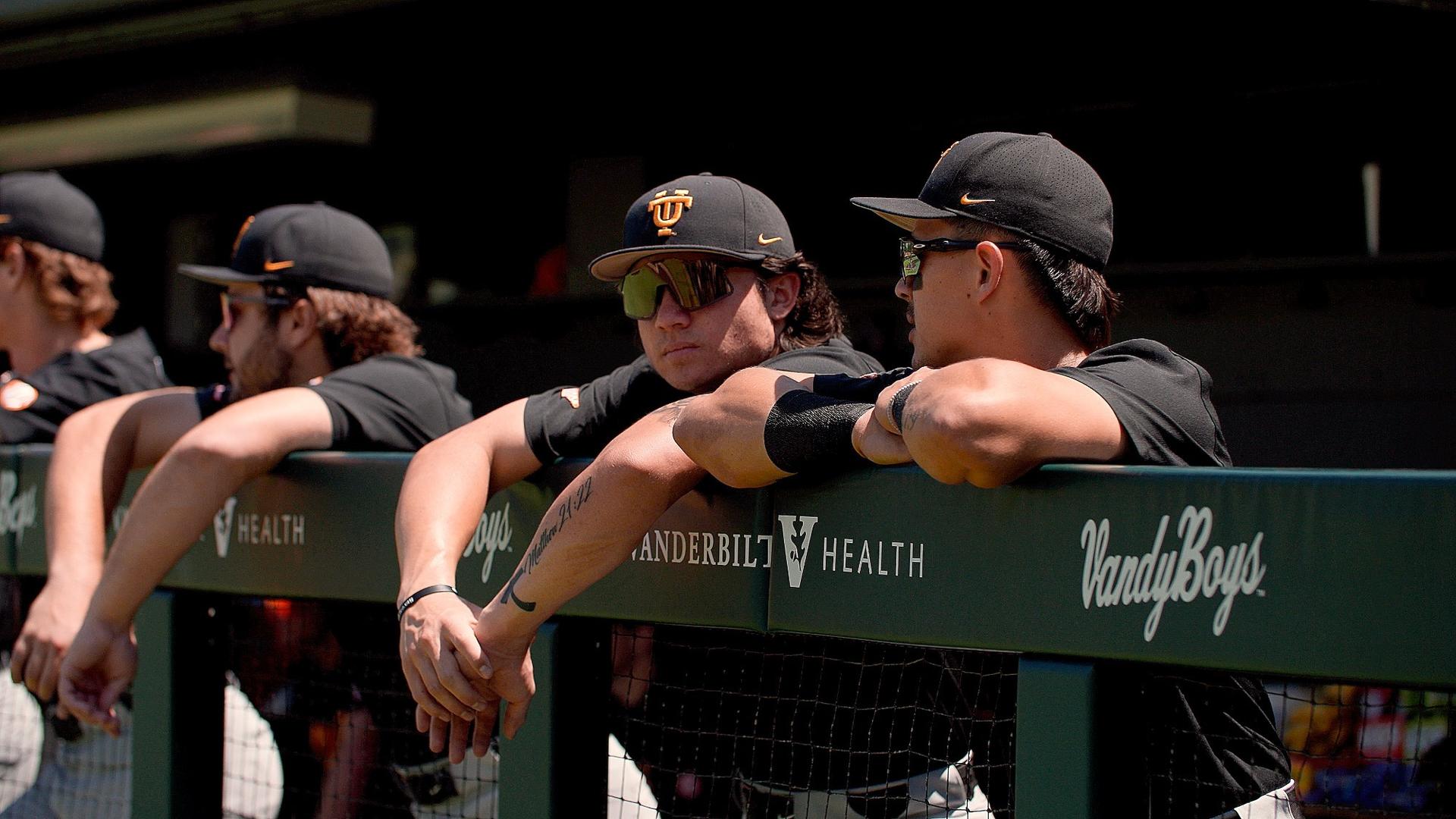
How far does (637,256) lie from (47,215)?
7.07 ft

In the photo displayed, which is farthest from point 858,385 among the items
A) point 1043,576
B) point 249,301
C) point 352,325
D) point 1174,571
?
point 249,301

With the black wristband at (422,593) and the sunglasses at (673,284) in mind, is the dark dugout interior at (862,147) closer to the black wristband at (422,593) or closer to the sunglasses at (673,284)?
the sunglasses at (673,284)

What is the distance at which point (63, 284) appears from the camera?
3760mm

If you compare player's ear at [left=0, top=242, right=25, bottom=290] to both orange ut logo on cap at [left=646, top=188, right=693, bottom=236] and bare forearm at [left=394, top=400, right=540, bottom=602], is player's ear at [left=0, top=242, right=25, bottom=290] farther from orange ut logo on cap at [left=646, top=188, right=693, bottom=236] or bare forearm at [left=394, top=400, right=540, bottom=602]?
orange ut logo on cap at [left=646, top=188, right=693, bottom=236]

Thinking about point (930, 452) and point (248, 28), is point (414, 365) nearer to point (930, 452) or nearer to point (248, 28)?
point (930, 452)

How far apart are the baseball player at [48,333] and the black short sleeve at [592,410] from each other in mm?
1479

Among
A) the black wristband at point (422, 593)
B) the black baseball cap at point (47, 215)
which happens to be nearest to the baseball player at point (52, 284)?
the black baseball cap at point (47, 215)

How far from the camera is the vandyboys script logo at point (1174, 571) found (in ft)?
4.81

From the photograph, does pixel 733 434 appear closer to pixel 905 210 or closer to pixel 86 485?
pixel 905 210

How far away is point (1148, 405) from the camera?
1.71m

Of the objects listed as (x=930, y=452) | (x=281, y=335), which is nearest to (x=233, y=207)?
(x=281, y=335)

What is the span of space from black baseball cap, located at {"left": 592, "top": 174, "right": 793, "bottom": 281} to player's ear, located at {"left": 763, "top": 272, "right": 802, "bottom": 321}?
1.8 inches

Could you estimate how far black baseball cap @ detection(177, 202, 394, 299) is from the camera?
298 cm

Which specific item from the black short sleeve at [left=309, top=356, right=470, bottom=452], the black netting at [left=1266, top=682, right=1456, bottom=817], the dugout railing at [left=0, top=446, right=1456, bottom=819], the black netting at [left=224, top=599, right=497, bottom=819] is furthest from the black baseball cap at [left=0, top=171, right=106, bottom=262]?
the black netting at [left=1266, top=682, right=1456, bottom=817]
